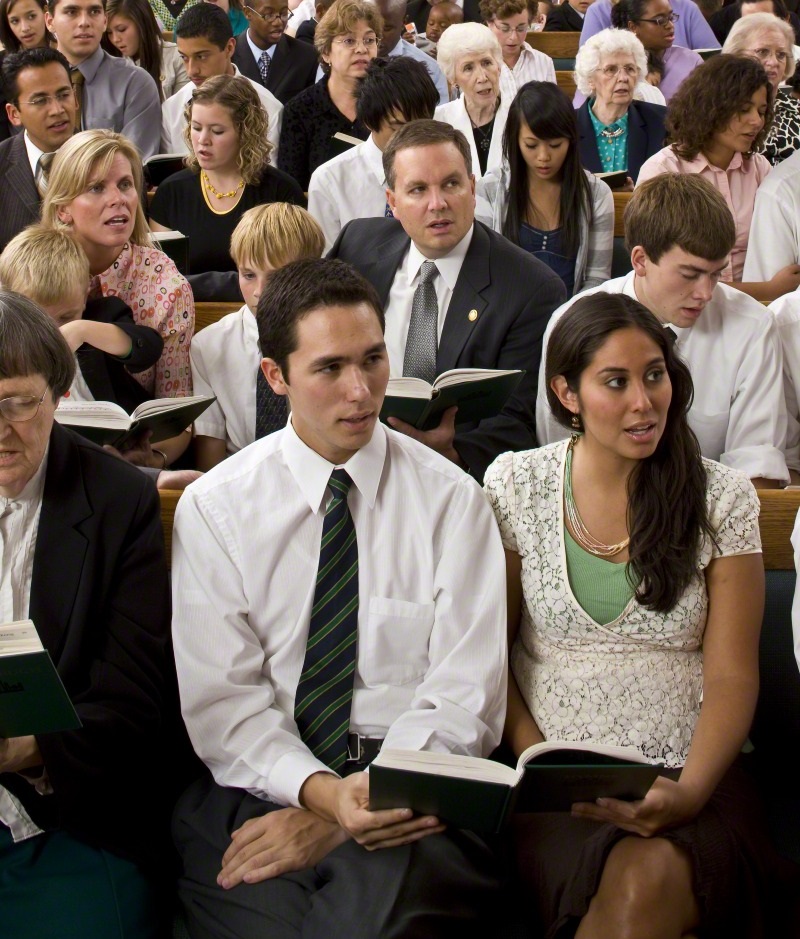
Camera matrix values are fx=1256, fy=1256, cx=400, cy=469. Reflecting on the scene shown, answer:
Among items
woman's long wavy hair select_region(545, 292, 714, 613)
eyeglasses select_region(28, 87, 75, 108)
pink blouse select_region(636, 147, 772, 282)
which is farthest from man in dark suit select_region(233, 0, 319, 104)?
woman's long wavy hair select_region(545, 292, 714, 613)

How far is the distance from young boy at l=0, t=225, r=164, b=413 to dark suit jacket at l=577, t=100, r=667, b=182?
9.39 ft

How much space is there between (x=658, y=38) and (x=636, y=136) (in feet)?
4.52

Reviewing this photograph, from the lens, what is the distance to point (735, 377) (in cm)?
298

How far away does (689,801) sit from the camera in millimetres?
1951

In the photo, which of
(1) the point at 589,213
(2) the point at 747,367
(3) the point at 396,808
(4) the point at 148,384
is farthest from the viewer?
(1) the point at 589,213

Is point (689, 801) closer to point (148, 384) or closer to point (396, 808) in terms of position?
point (396, 808)

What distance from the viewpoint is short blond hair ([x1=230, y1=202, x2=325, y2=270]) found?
3090 mm

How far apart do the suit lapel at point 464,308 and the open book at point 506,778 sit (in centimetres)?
156

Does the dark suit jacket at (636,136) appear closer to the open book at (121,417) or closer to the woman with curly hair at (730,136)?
the woman with curly hair at (730,136)

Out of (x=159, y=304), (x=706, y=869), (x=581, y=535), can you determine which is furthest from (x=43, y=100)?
(x=706, y=869)

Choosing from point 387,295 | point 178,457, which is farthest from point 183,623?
point 387,295

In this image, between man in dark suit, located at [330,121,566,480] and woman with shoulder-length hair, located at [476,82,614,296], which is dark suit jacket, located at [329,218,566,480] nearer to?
man in dark suit, located at [330,121,566,480]

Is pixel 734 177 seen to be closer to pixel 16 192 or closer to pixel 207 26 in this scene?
pixel 16 192

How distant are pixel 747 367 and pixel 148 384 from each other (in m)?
1.49
